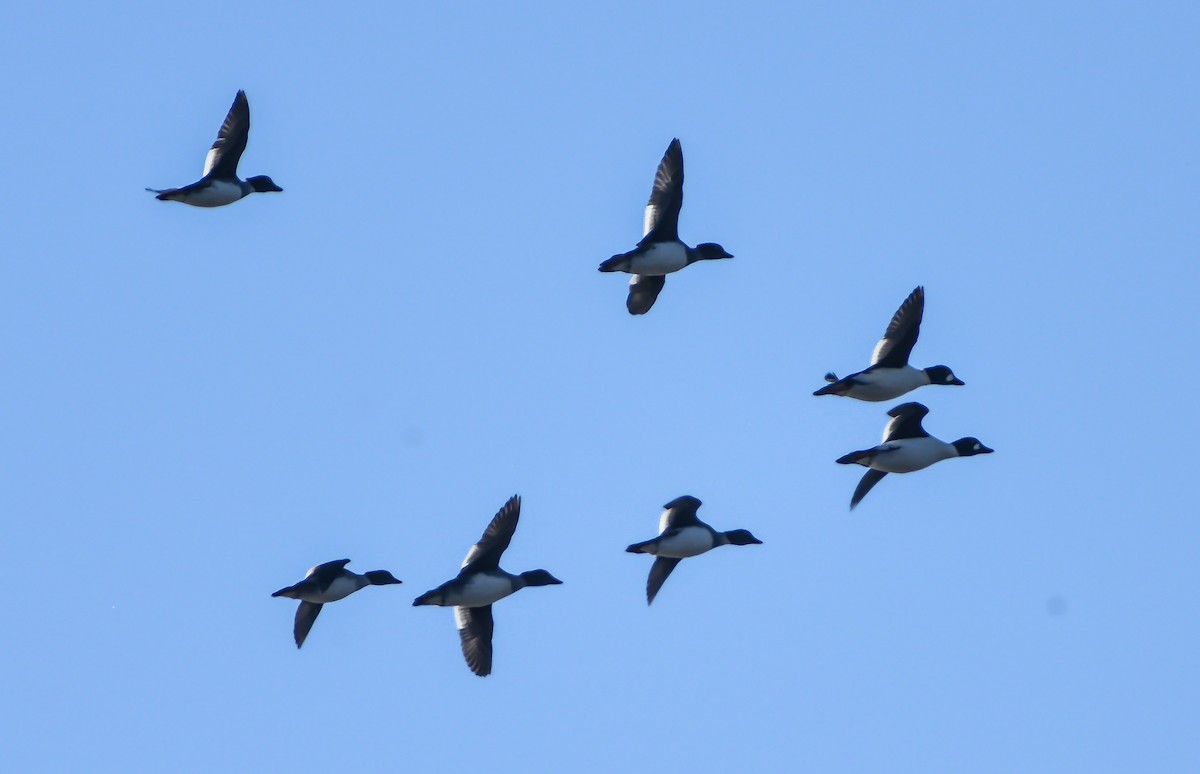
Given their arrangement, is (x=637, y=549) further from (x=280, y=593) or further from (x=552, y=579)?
(x=280, y=593)

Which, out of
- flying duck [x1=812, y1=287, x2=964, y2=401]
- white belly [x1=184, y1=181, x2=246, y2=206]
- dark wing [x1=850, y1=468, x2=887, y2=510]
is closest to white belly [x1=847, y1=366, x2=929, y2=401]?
flying duck [x1=812, y1=287, x2=964, y2=401]

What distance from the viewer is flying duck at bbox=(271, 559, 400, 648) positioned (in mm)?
34656

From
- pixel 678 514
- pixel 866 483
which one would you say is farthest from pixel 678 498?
pixel 866 483

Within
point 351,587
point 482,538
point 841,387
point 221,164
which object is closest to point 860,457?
point 841,387

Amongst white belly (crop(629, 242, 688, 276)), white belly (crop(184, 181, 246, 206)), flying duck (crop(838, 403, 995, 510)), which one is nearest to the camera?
flying duck (crop(838, 403, 995, 510))

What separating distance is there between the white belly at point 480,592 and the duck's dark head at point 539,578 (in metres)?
0.61

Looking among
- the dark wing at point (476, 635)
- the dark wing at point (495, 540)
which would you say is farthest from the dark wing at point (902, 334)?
the dark wing at point (476, 635)

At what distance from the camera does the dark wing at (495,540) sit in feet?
108

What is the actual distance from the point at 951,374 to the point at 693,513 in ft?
14.6

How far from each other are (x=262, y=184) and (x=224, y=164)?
56.7 inches

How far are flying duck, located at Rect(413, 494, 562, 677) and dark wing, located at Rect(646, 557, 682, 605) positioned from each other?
4.99 feet

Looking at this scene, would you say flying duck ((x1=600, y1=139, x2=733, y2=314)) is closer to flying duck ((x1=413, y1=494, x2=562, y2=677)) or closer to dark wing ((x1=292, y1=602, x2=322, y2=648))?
flying duck ((x1=413, y1=494, x2=562, y2=677))

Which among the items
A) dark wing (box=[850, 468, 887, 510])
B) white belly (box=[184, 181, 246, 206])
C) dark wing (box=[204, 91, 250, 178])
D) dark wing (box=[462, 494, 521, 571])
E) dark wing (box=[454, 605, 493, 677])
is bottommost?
dark wing (box=[454, 605, 493, 677])

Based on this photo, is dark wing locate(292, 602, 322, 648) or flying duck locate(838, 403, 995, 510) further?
dark wing locate(292, 602, 322, 648)
